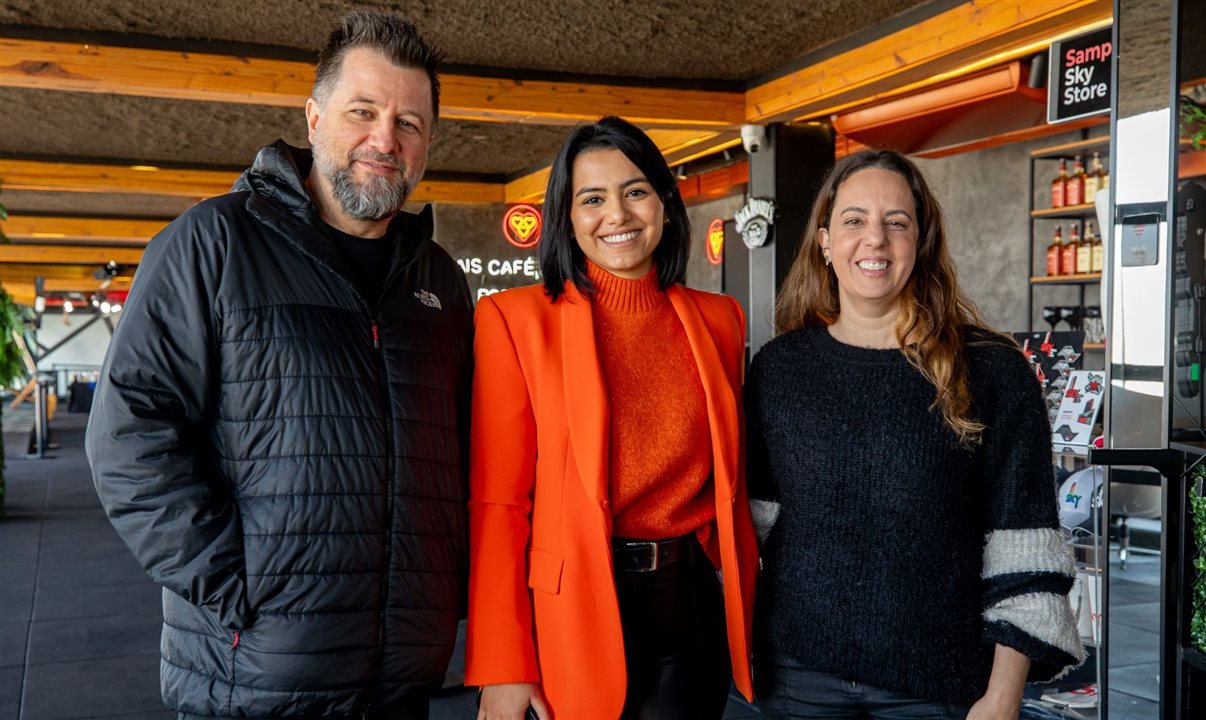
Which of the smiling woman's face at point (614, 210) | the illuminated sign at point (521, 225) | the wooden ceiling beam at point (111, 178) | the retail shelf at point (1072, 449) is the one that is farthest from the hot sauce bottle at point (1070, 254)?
the smiling woman's face at point (614, 210)

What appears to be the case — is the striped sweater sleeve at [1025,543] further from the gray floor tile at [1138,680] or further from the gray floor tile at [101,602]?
the gray floor tile at [101,602]

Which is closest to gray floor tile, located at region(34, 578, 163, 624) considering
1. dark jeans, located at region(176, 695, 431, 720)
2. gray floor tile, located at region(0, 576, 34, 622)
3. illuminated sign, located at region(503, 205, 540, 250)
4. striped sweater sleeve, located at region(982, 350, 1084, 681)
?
gray floor tile, located at region(0, 576, 34, 622)

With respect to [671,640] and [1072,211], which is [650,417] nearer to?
[671,640]

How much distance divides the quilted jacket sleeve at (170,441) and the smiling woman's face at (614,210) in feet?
2.33

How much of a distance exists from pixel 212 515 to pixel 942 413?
1.25 meters

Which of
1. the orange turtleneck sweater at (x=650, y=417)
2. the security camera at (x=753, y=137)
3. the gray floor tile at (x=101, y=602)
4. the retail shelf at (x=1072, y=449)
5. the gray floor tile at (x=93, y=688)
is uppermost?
the security camera at (x=753, y=137)

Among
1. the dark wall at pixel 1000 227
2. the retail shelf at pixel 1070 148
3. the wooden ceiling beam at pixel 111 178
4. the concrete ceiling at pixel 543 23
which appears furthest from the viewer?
the wooden ceiling beam at pixel 111 178

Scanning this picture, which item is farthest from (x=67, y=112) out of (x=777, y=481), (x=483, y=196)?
(x=777, y=481)

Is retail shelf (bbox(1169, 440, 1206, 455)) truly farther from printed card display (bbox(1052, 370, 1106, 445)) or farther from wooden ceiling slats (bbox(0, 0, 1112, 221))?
wooden ceiling slats (bbox(0, 0, 1112, 221))

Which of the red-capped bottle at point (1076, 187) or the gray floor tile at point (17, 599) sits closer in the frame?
the gray floor tile at point (17, 599)

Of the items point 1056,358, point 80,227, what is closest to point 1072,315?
point 1056,358

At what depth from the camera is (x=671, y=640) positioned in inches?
75.9

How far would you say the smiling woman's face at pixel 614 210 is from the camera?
1980 millimetres

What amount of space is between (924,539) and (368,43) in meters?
1.34
